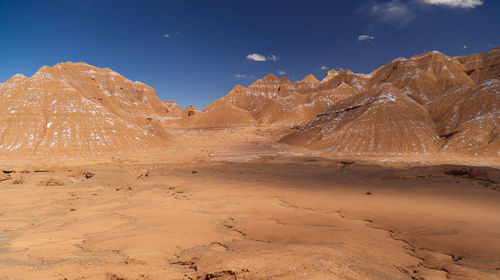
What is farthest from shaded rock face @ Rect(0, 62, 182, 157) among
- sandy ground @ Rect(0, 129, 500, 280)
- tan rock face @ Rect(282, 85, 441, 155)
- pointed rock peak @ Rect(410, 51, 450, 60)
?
pointed rock peak @ Rect(410, 51, 450, 60)

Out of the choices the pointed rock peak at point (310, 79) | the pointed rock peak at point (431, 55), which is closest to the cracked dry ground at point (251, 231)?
the pointed rock peak at point (431, 55)

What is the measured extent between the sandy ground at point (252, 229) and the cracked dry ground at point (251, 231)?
0.10 ft

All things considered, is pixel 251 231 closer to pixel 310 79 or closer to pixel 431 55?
pixel 431 55

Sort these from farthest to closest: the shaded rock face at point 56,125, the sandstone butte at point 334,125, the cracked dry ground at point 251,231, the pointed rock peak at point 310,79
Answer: the pointed rock peak at point 310,79 < the shaded rock face at point 56,125 < the sandstone butte at point 334,125 < the cracked dry ground at point 251,231

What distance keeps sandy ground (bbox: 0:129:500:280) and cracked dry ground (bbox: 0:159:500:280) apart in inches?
1.3

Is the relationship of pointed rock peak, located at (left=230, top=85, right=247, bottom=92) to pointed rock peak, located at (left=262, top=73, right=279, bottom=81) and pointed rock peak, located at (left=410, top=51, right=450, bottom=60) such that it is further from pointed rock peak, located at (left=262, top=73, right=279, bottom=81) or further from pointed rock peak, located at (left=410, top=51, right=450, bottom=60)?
pointed rock peak, located at (left=410, top=51, right=450, bottom=60)

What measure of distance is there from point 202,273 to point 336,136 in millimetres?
37649

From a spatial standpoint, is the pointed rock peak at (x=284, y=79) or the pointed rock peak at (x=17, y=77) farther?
the pointed rock peak at (x=284, y=79)

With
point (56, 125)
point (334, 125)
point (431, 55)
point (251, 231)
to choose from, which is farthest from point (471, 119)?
point (431, 55)

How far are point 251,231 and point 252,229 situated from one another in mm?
167

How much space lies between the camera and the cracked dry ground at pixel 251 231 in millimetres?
4121

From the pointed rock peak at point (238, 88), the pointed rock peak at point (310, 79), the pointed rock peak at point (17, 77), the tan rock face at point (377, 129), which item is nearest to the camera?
the tan rock face at point (377, 129)

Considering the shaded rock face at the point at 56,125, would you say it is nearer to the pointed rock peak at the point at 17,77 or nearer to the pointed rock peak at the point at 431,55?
the pointed rock peak at the point at 17,77

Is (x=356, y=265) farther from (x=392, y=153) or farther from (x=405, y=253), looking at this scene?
(x=392, y=153)
